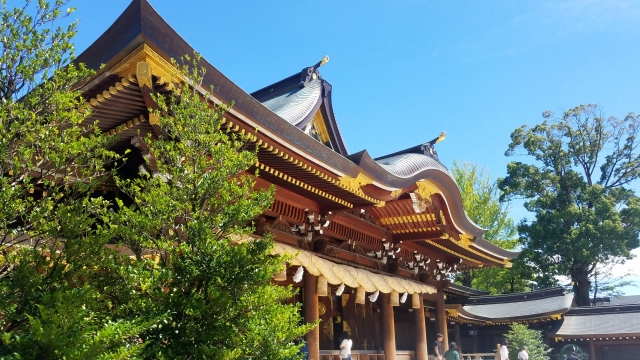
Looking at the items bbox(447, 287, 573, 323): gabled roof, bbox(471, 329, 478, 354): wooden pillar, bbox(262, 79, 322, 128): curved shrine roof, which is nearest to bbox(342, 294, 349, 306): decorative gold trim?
bbox(262, 79, 322, 128): curved shrine roof

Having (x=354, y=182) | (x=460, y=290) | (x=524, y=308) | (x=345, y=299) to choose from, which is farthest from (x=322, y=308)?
(x=524, y=308)

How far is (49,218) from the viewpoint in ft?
11.7

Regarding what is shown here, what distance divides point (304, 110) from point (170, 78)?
606 centimetres

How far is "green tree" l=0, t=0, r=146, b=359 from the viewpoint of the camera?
3127 mm

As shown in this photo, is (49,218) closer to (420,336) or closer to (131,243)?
(131,243)

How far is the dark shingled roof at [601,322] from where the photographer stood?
2106 centimetres

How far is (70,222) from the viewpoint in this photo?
3498mm

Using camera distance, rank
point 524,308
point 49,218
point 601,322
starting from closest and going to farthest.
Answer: point 49,218 → point 601,322 → point 524,308

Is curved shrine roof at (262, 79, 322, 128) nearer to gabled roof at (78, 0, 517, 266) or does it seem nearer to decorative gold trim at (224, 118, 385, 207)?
gabled roof at (78, 0, 517, 266)

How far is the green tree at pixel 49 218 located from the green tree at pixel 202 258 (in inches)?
10.2

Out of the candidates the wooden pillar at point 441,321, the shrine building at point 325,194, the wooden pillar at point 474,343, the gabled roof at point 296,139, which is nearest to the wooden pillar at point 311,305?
the shrine building at point 325,194

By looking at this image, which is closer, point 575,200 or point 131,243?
point 131,243

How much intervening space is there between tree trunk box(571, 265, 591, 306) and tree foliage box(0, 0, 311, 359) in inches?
1148

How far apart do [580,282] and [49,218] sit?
3106 cm
